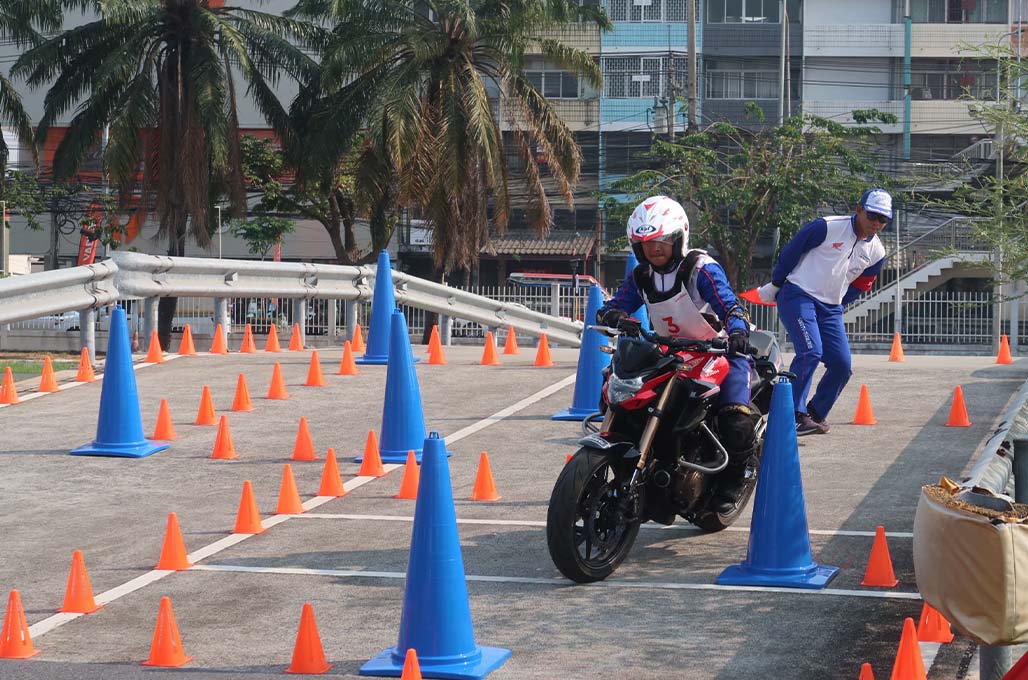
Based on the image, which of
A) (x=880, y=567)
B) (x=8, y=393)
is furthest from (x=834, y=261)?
(x=8, y=393)

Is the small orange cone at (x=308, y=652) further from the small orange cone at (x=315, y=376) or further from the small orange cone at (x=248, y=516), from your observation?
the small orange cone at (x=315, y=376)

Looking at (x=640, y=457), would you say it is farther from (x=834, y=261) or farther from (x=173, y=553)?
(x=834, y=261)

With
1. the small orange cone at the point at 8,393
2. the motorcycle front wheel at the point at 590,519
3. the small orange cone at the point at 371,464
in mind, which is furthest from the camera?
the small orange cone at the point at 8,393

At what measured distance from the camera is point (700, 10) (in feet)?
177

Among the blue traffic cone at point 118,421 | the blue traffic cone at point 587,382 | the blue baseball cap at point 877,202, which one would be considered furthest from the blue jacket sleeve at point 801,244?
the blue traffic cone at point 118,421

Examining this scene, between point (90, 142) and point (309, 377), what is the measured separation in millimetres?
23675

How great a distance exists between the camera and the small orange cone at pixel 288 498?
9289 millimetres

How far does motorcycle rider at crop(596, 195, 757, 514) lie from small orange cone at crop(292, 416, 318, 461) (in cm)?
344

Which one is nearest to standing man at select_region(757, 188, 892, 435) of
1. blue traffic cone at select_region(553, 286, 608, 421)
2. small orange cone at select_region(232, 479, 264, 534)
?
blue traffic cone at select_region(553, 286, 608, 421)

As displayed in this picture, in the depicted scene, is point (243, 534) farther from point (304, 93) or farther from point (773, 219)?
point (773, 219)

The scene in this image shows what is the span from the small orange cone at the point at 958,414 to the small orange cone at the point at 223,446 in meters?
5.74

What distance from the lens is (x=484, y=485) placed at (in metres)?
9.69

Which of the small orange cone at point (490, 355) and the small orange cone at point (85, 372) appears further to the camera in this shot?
the small orange cone at point (490, 355)

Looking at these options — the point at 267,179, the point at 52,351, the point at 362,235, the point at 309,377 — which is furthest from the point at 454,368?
the point at 362,235
